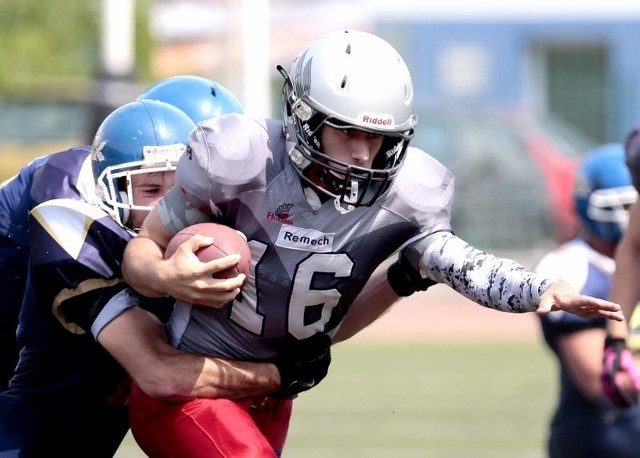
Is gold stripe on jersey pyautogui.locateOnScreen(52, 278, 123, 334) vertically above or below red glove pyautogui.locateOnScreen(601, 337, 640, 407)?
above

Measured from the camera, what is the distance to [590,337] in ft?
18.0

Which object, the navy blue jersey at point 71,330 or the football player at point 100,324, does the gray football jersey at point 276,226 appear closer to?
the football player at point 100,324

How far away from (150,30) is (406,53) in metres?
4.30

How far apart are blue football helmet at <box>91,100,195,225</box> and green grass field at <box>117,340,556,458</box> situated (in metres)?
3.60

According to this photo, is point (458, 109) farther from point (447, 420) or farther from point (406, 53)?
point (447, 420)

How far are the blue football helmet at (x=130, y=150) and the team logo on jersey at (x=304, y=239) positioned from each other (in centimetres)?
46

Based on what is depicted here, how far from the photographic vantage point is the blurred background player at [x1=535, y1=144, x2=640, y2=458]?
5.40 m

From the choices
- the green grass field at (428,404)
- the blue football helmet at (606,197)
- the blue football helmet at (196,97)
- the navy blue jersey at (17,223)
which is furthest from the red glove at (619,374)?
the green grass field at (428,404)

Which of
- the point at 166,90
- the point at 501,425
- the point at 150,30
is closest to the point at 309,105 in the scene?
the point at 166,90

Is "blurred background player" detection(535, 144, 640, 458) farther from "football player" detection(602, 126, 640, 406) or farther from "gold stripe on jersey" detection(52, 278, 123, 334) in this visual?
"gold stripe on jersey" detection(52, 278, 123, 334)

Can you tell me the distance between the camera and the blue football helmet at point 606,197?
570cm

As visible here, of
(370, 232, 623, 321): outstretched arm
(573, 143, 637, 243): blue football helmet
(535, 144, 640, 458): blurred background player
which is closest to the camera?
(370, 232, 623, 321): outstretched arm

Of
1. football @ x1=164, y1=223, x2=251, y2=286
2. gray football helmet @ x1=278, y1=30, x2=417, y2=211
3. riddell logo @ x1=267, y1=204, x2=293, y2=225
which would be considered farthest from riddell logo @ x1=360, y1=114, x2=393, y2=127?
football @ x1=164, y1=223, x2=251, y2=286

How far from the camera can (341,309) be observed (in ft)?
13.1
